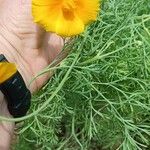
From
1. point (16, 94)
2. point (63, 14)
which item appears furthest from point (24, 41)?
point (63, 14)

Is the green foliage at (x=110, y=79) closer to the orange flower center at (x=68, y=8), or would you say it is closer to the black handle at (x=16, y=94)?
the black handle at (x=16, y=94)

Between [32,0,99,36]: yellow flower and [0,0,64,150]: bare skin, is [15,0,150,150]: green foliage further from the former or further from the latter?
[32,0,99,36]: yellow flower

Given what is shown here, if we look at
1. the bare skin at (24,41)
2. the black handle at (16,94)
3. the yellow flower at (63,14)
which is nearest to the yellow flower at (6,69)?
the yellow flower at (63,14)

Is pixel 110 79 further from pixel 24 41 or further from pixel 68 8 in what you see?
pixel 68 8

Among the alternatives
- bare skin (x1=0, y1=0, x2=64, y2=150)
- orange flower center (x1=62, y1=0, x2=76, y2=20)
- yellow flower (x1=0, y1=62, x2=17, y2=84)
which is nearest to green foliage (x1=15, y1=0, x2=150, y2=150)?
bare skin (x1=0, y1=0, x2=64, y2=150)

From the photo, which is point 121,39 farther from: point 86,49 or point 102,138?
point 102,138
